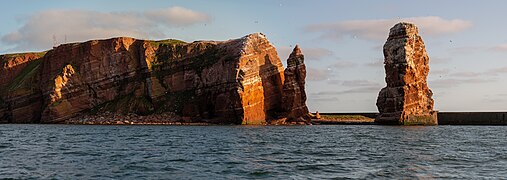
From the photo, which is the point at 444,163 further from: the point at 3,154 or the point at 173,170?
the point at 3,154

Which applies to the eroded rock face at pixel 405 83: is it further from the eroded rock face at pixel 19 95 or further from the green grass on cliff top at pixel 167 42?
the eroded rock face at pixel 19 95

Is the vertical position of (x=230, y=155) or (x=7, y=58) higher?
(x=7, y=58)

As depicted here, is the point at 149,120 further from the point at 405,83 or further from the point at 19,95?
the point at 405,83

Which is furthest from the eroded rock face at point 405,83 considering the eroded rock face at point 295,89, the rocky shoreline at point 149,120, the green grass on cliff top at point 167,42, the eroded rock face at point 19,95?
the eroded rock face at point 19,95

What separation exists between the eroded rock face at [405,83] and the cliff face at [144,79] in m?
28.2

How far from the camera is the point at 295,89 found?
131125 mm

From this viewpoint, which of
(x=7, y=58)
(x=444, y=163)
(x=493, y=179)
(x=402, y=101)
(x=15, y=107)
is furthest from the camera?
(x=7, y=58)

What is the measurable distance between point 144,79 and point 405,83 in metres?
77.5

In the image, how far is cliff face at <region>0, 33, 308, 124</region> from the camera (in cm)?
13388

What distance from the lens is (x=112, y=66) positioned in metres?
155

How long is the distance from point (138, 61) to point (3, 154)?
390ft

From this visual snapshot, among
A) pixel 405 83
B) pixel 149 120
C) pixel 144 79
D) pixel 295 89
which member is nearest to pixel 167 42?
pixel 144 79

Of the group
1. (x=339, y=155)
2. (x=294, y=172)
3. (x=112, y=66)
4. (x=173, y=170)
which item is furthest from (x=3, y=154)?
(x=112, y=66)

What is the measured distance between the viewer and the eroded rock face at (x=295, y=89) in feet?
432
